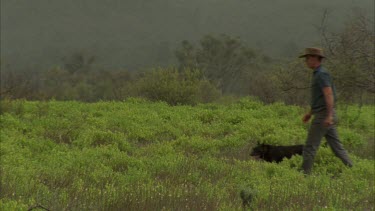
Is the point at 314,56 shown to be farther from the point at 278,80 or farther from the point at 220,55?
the point at 220,55

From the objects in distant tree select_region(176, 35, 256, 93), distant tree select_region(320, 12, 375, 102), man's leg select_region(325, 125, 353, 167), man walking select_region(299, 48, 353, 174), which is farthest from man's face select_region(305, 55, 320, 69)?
distant tree select_region(176, 35, 256, 93)

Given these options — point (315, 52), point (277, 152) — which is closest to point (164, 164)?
point (277, 152)

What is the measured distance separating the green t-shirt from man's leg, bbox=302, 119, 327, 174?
0.28 metres

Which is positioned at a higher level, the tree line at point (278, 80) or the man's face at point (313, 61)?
the man's face at point (313, 61)

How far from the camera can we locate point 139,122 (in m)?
12.7

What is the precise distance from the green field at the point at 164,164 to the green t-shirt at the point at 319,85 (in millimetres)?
1196

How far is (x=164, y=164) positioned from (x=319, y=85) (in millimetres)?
3065

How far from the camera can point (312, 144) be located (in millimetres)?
7164

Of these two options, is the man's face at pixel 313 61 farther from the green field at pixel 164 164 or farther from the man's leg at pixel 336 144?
the green field at pixel 164 164

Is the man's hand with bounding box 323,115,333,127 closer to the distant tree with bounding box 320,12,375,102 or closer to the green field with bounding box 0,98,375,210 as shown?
the green field with bounding box 0,98,375,210

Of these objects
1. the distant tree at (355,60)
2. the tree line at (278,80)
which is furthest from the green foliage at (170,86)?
the distant tree at (355,60)

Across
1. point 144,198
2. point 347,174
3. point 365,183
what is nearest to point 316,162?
point 347,174

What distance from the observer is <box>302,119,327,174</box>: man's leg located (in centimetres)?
715

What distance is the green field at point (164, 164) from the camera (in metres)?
4.70
